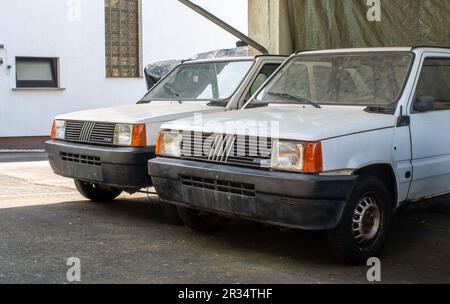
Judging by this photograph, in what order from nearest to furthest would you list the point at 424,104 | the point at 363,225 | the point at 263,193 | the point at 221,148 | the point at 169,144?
1. the point at 263,193
2. the point at 363,225
3. the point at 221,148
4. the point at 424,104
5. the point at 169,144

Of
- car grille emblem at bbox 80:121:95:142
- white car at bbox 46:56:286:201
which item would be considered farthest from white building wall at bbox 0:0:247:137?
car grille emblem at bbox 80:121:95:142

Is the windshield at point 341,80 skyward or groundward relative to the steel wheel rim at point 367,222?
skyward

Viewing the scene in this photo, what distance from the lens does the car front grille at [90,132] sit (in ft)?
23.4

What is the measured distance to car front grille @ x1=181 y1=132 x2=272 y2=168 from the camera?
535 cm

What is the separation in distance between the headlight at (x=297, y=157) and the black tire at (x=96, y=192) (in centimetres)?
350

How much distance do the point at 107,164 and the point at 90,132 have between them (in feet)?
1.85

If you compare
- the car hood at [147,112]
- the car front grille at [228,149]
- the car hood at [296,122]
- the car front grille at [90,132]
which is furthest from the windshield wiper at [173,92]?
the car front grille at [228,149]

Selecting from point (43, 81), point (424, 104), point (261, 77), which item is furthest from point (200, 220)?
point (43, 81)

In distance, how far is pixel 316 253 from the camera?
5984 mm

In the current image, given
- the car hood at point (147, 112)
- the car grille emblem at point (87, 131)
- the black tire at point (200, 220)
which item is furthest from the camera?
the car grille emblem at point (87, 131)

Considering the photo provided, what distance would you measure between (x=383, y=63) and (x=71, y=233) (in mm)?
3412

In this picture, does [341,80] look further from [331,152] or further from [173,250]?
[173,250]

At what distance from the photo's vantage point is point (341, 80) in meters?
6.52

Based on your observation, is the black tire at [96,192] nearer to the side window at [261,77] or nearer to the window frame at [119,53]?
the side window at [261,77]
